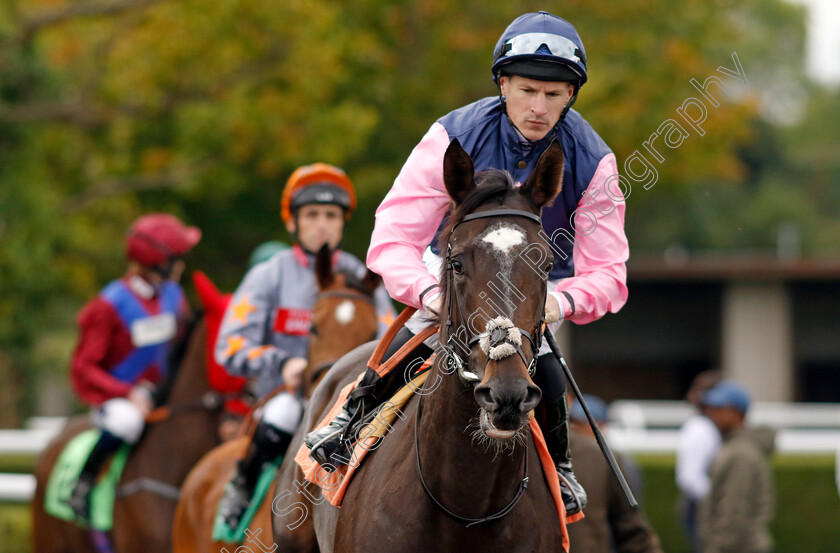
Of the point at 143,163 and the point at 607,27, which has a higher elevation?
the point at 607,27

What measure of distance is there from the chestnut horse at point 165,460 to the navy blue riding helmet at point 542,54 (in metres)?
4.38

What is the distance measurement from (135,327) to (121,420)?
76cm

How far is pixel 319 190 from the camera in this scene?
6230 millimetres

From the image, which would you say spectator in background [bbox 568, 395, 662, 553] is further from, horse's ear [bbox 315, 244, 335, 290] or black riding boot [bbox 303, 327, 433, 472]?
black riding boot [bbox 303, 327, 433, 472]

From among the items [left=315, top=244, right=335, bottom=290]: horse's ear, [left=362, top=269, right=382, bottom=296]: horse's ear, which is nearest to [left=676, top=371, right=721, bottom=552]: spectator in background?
[left=362, top=269, right=382, bottom=296]: horse's ear

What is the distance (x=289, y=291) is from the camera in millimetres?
6211

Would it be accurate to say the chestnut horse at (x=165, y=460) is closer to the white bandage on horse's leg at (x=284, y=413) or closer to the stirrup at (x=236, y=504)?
the stirrup at (x=236, y=504)

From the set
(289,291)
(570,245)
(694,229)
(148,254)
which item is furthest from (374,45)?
(694,229)

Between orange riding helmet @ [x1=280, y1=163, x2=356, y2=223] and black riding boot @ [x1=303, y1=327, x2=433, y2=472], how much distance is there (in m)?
2.16

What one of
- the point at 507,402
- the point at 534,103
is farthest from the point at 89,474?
the point at 507,402

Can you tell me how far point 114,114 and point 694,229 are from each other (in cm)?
2751

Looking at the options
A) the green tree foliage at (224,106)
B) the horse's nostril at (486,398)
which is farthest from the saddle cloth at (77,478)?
the green tree foliage at (224,106)

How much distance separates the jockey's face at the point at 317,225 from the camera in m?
6.25

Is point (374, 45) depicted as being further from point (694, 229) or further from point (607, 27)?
point (694, 229)
